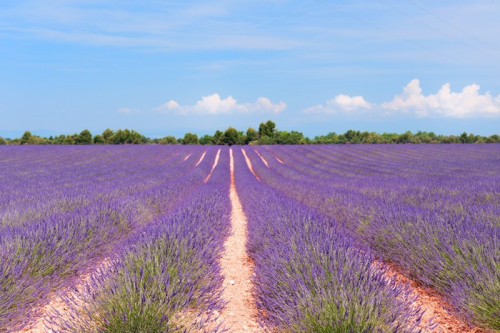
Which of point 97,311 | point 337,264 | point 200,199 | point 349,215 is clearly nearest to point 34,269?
point 97,311

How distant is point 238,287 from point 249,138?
55011 millimetres

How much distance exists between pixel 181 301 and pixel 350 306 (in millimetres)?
1238

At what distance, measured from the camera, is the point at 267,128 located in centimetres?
6000

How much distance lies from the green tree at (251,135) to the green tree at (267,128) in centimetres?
107

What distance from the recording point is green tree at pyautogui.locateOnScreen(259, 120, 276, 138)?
2349 inches

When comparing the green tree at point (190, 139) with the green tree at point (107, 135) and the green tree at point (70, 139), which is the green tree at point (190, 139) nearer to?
the green tree at point (107, 135)

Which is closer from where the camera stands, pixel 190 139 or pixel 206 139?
pixel 190 139

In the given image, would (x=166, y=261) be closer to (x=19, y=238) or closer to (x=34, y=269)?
(x=34, y=269)

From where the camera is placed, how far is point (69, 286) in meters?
3.27

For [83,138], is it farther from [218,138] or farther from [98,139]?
[218,138]

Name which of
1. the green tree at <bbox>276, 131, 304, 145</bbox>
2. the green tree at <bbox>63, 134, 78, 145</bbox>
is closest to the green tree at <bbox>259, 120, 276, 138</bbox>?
the green tree at <bbox>276, 131, 304, 145</bbox>

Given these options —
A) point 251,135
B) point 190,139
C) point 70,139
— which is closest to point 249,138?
point 251,135

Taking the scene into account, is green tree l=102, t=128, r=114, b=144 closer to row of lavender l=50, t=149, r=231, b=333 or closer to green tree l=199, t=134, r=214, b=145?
green tree l=199, t=134, r=214, b=145

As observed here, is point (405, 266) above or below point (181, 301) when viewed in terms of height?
below
